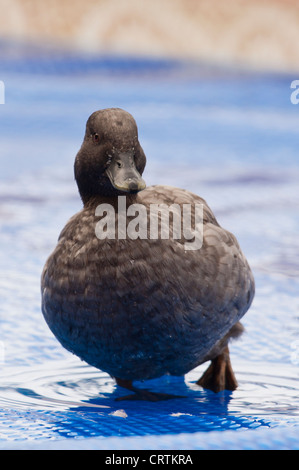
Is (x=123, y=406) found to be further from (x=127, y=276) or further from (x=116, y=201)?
(x=116, y=201)

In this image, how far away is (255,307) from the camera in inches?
159

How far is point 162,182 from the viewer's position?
6.64 metres

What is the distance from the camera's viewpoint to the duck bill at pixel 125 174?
2355 millimetres

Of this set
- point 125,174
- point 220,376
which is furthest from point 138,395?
point 125,174

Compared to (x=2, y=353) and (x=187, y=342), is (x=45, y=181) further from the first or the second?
(x=187, y=342)

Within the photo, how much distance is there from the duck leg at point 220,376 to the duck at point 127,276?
31cm

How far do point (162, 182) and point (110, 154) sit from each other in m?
4.21

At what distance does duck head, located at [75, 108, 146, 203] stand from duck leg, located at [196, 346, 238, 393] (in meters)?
0.82

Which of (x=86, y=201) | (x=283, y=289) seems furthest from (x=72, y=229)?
(x=283, y=289)

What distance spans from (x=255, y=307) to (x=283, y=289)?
329mm

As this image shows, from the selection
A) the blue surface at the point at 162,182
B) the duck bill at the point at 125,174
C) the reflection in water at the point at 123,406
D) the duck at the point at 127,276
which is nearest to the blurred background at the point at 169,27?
the blue surface at the point at 162,182

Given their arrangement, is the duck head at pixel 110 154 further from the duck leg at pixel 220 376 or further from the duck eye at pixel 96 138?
the duck leg at pixel 220 376

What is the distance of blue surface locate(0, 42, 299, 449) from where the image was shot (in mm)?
2670

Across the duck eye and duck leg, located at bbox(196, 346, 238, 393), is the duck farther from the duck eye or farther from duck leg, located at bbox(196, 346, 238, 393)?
duck leg, located at bbox(196, 346, 238, 393)
